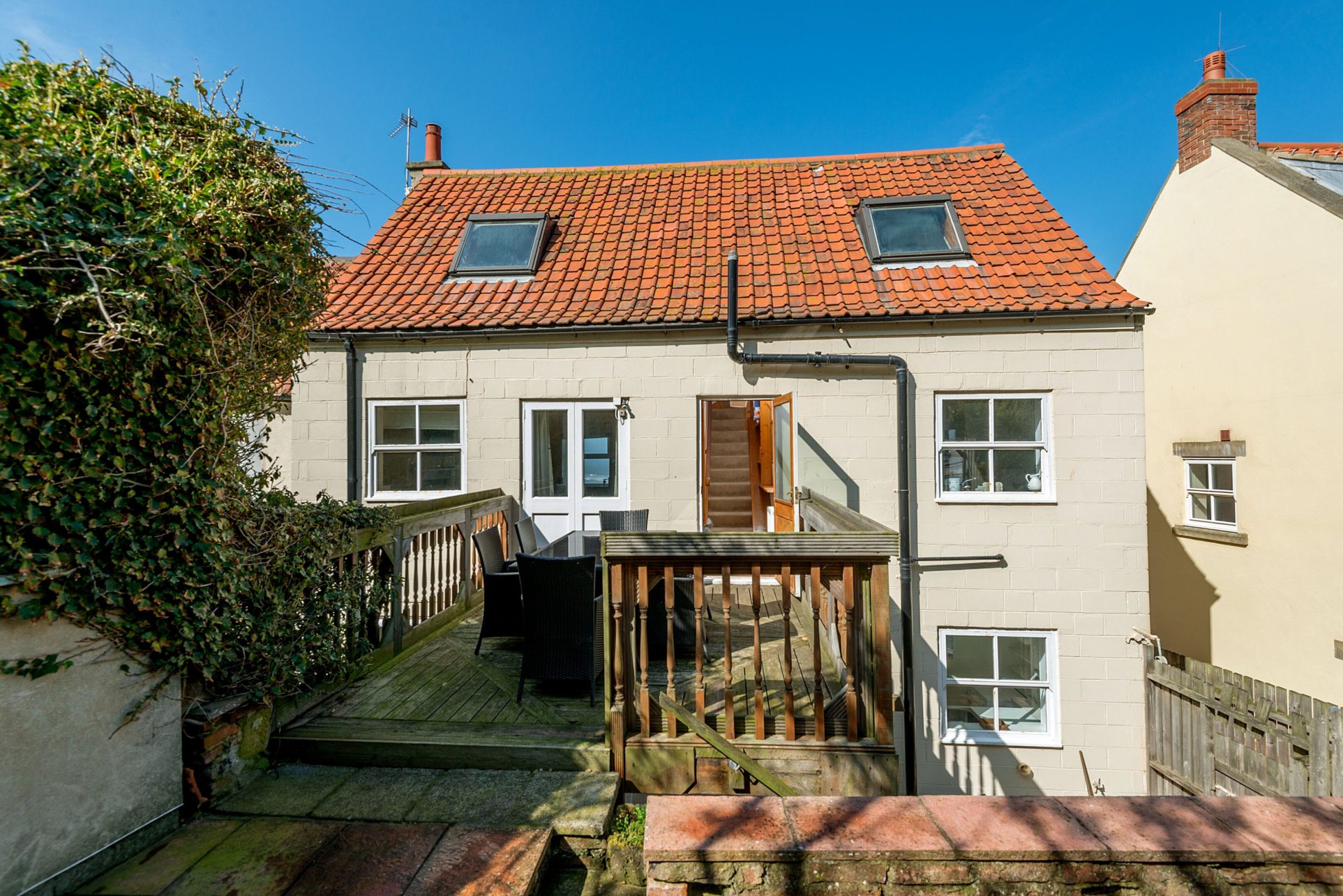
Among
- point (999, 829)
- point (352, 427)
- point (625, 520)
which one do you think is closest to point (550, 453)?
point (625, 520)

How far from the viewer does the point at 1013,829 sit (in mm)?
1661

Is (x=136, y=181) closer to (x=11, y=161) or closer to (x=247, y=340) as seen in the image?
(x=11, y=161)

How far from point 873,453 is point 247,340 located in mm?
5882

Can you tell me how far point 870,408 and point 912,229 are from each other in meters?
2.78

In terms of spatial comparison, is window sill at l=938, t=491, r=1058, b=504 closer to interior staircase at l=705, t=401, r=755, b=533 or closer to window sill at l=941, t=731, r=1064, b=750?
window sill at l=941, t=731, r=1064, b=750

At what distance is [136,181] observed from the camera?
2.46 meters

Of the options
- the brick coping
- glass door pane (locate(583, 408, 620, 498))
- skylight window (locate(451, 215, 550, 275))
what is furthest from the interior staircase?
the brick coping

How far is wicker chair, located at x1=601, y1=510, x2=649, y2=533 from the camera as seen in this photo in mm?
5770

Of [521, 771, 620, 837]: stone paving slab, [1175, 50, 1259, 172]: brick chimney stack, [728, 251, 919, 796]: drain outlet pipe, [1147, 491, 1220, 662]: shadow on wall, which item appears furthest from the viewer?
[1175, 50, 1259, 172]: brick chimney stack

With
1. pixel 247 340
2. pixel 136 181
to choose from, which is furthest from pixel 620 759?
pixel 136 181

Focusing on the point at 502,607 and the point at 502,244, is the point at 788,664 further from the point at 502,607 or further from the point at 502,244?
the point at 502,244

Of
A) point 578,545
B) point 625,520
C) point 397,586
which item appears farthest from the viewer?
point 625,520

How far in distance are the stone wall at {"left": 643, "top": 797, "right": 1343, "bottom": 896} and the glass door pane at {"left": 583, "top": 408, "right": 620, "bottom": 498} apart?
5.38 m

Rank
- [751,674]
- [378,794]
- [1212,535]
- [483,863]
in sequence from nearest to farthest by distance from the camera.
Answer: [483,863] < [378,794] < [751,674] < [1212,535]
